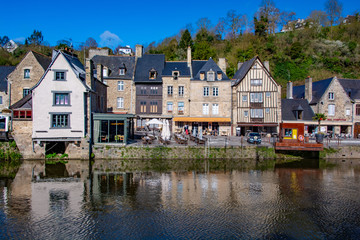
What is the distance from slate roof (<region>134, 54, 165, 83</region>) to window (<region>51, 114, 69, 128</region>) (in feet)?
42.6

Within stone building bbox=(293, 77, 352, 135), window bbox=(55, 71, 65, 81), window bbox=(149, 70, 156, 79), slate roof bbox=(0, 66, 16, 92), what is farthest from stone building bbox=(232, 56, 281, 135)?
slate roof bbox=(0, 66, 16, 92)

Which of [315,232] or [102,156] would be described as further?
[102,156]

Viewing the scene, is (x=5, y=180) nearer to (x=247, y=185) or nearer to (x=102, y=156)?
(x=102, y=156)

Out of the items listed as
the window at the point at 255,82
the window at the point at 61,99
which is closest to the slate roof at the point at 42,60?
the window at the point at 61,99

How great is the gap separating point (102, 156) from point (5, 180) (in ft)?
22.8

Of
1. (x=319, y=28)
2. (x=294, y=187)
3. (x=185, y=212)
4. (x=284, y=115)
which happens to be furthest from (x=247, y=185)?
(x=319, y=28)

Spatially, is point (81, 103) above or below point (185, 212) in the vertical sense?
above

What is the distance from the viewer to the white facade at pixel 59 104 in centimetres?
2159

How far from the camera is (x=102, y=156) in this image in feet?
71.9

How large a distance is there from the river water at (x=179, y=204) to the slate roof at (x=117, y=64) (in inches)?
659

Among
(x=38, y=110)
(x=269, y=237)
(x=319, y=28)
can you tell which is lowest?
(x=269, y=237)

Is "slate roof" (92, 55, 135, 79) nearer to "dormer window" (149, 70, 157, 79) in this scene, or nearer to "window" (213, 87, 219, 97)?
"dormer window" (149, 70, 157, 79)

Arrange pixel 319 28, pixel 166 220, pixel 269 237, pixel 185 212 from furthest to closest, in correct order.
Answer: pixel 319 28 → pixel 185 212 → pixel 166 220 → pixel 269 237

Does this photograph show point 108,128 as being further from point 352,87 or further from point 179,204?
point 352,87
